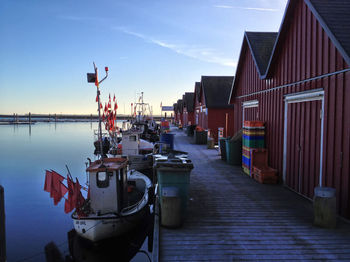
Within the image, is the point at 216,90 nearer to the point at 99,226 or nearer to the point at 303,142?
the point at 303,142

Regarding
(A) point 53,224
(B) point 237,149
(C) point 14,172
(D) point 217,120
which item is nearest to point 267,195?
(B) point 237,149

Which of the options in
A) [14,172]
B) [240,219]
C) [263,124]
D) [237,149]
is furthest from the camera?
[14,172]

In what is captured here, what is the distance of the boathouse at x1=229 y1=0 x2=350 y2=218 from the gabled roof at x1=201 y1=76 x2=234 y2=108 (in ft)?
48.7

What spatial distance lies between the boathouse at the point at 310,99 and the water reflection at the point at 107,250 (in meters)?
5.21

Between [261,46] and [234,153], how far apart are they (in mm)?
5291

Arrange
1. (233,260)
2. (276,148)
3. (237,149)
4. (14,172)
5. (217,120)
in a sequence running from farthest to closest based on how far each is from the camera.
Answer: (217,120) → (14,172) → (237,149) → (276,148) → (233,260)

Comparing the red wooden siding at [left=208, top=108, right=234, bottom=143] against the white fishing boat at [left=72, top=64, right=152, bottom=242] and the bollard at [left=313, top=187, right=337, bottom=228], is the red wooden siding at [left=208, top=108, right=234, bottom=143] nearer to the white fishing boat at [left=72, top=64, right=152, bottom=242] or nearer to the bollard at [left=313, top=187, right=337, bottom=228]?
the white fishing boat at [left=72, top=64, right=152, bottom=242]

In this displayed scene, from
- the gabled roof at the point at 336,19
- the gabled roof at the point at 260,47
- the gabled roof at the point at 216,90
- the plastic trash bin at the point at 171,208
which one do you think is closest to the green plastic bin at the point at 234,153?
the gabled roof at the point at 260,47

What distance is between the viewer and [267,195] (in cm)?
876

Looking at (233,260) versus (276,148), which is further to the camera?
(276,148)

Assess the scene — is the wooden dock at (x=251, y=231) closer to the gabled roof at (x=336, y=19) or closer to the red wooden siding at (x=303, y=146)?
the red wooden siding at (x=303, y=146)

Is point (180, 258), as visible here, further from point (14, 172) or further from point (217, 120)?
point (14, 172)

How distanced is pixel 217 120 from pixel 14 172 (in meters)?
18.6

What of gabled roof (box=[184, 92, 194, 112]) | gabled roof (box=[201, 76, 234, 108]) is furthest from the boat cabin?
gabled roof (box=[184, 92, 194, 112])
